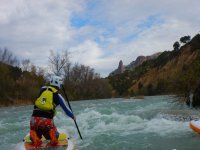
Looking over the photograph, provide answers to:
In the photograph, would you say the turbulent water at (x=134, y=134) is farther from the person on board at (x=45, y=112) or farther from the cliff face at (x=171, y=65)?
the cliff face at (x=171, y=65)

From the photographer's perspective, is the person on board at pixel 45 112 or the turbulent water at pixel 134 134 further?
the turbulent water at pixel 134 134

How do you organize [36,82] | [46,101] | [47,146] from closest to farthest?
[46,101], [47,146], [36,82]

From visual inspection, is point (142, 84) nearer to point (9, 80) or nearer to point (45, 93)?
point (9, 80)

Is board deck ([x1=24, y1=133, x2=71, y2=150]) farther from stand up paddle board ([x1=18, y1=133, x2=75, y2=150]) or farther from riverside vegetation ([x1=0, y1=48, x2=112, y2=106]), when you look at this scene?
riverside vegetation ([x1=0, y1=48, x2=112, y2=106])

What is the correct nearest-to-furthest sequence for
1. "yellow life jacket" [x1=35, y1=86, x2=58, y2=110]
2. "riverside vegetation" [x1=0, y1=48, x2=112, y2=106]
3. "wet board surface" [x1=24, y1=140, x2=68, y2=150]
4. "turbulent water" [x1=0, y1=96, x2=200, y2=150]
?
"yellow life jacket" [x1=35, y1=86, x2=58, y2=110] < "wet board surface" [x1=24, y1=140, x2=68, y2=150] < "turbulent water" [x1=0, y1=96, x2=200, y2=150] < "riverside vegetation" [x1=0, y1=48, x2=112, y2=106]

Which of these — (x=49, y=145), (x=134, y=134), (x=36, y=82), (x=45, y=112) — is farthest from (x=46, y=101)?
(x=36, y=82)

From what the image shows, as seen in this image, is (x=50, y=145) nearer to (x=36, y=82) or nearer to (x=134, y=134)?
(x=134, y=134)

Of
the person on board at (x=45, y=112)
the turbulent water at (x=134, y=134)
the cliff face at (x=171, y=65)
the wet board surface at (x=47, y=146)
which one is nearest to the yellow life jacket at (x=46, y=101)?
the person on board at (x=45, y=112)

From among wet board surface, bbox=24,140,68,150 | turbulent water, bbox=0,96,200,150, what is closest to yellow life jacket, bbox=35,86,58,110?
wet board surface, bbox=24,140,68,150

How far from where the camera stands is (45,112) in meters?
7.41

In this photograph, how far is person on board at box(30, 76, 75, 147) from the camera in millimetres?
7379

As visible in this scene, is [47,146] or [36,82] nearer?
[47,146]

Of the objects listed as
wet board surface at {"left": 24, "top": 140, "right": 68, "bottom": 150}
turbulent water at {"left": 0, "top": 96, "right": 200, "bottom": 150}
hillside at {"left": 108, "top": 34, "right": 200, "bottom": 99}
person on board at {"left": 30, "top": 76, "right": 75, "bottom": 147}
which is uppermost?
hillside at {"left": 108, "top": 34, "right": 200, "bottom": 99}

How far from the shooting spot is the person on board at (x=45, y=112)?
7379mm
